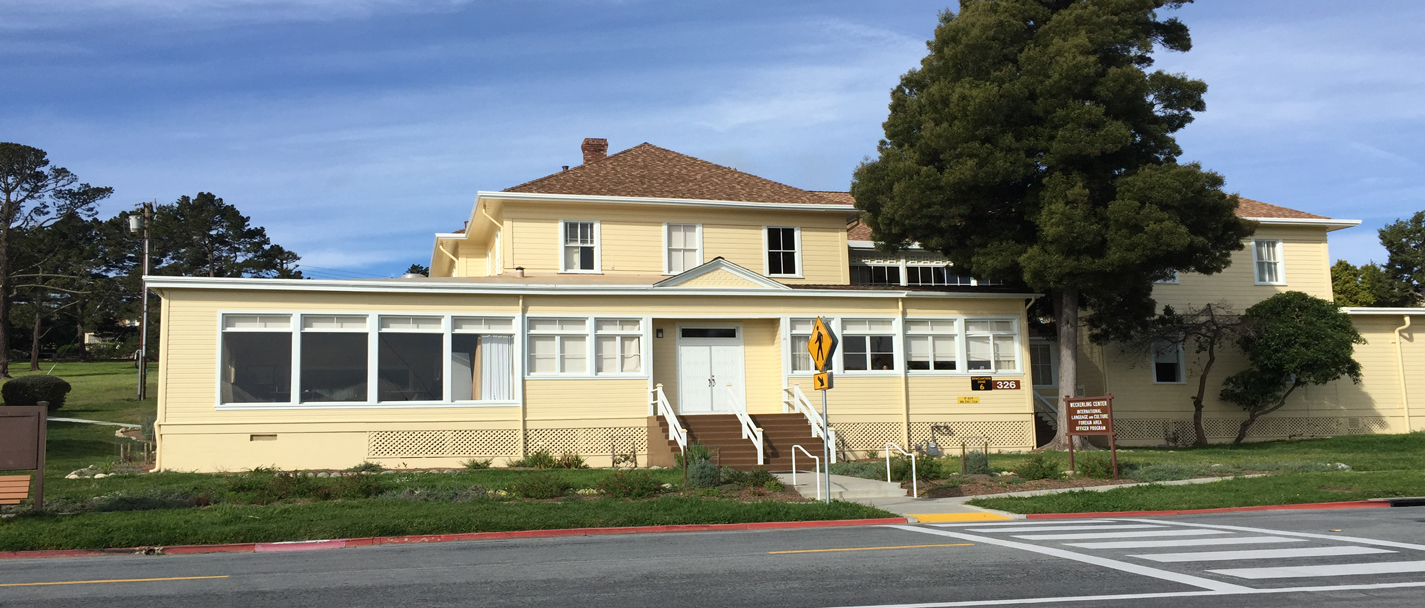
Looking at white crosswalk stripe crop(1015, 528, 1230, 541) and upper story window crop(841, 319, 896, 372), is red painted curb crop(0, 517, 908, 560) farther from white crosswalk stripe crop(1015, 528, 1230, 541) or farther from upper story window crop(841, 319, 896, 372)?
upper story window crop(841, 319, 896, 372)

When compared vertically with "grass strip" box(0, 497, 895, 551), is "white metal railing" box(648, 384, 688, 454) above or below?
above

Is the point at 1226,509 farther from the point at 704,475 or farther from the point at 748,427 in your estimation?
the point at 748,427

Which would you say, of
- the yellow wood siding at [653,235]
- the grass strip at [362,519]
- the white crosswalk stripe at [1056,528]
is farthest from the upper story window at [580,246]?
the white crosswalk stripe at [1056,528]

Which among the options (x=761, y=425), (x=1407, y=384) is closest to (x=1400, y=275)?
(x=1407, y=384)

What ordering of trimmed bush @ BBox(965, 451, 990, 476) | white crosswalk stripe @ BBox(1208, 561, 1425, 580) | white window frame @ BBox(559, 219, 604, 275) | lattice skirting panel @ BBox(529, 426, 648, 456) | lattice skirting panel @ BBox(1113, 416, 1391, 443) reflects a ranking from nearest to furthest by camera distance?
1. white crosswalk stripe @ BBox(1208, 561, 1425, 580)
2. trimmed bush @ BBox(965, 451, 990, 476)
3. lattice skirting panel @ BBox(529, 426, 648, 456)
4. white window frame @ BBox(559, 219, 604, 275)
5. lattice skirting panel @ BBox(1113, 416, 1391, 443)

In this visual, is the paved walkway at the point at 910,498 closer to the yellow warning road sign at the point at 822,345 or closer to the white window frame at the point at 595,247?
the yellow warning road sign at the point at 822,345

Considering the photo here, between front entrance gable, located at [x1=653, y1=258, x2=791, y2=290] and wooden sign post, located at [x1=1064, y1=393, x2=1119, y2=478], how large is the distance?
25.6 ft

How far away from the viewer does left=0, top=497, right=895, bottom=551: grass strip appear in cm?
1280

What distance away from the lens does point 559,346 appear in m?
23.7

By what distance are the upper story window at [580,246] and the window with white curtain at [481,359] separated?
14.4 feet

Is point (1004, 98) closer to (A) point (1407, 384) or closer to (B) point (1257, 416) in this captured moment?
(B) point (1257, 416)

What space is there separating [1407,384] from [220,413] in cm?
3274

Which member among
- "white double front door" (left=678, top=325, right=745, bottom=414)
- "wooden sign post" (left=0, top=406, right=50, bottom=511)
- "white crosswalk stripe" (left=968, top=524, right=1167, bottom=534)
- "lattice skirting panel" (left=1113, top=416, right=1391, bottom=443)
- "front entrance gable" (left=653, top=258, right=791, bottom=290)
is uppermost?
"front entrance gable" (left=653, top=258, right=791, bottom=290)

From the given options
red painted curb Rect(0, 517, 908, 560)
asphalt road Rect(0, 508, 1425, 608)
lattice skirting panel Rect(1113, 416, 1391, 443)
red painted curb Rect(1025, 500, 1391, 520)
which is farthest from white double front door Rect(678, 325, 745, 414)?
lattice skirting panel Rect(1113, 416, 1391, 443)
